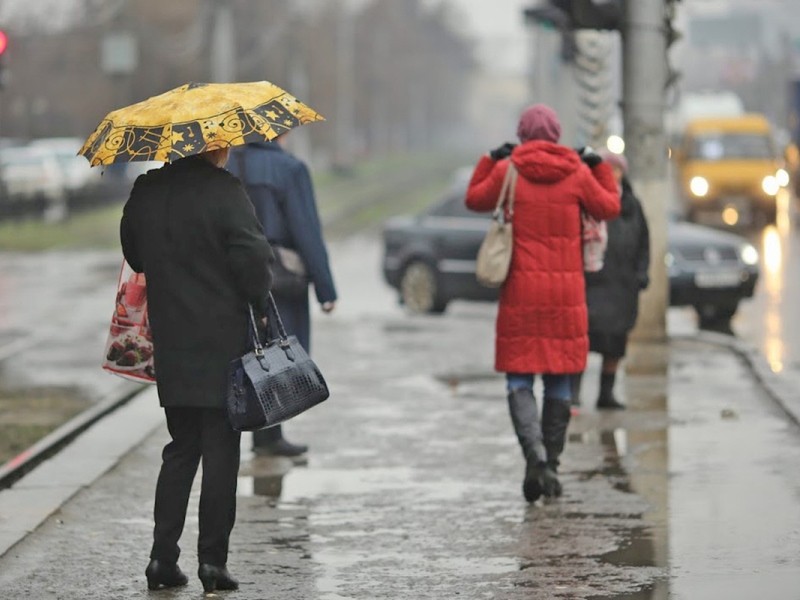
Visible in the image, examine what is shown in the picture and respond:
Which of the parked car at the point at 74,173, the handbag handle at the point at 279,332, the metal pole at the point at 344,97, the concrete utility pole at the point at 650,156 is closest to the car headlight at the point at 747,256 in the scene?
the concrete utility pole at the point at 650,156

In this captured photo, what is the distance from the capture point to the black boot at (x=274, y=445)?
989 cm

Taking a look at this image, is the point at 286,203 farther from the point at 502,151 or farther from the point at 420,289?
the point at 420,289

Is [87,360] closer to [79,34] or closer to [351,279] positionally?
[351,279]

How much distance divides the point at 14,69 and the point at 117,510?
6789 cm

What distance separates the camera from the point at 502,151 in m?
8.54

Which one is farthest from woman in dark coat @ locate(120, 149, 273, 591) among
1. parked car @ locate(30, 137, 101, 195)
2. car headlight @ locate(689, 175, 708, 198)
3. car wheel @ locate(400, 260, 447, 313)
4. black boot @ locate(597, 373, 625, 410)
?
parked car @ locate(30, 137, 101, 195)

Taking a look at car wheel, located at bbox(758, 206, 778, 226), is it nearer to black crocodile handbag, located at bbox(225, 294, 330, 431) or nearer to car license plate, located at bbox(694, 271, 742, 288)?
car license plate, located at bbox(694, 271, 742, 288)

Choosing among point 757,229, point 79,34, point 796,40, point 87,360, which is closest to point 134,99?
point 79,34

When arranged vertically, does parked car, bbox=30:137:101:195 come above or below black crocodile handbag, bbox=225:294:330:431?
below

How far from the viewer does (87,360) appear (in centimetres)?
1501

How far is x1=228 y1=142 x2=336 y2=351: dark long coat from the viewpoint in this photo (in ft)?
31.2

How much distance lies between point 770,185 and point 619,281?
26.1 metres

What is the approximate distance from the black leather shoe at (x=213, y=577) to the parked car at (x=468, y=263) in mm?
12393

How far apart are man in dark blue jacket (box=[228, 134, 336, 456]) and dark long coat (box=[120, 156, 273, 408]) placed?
2.87 m
